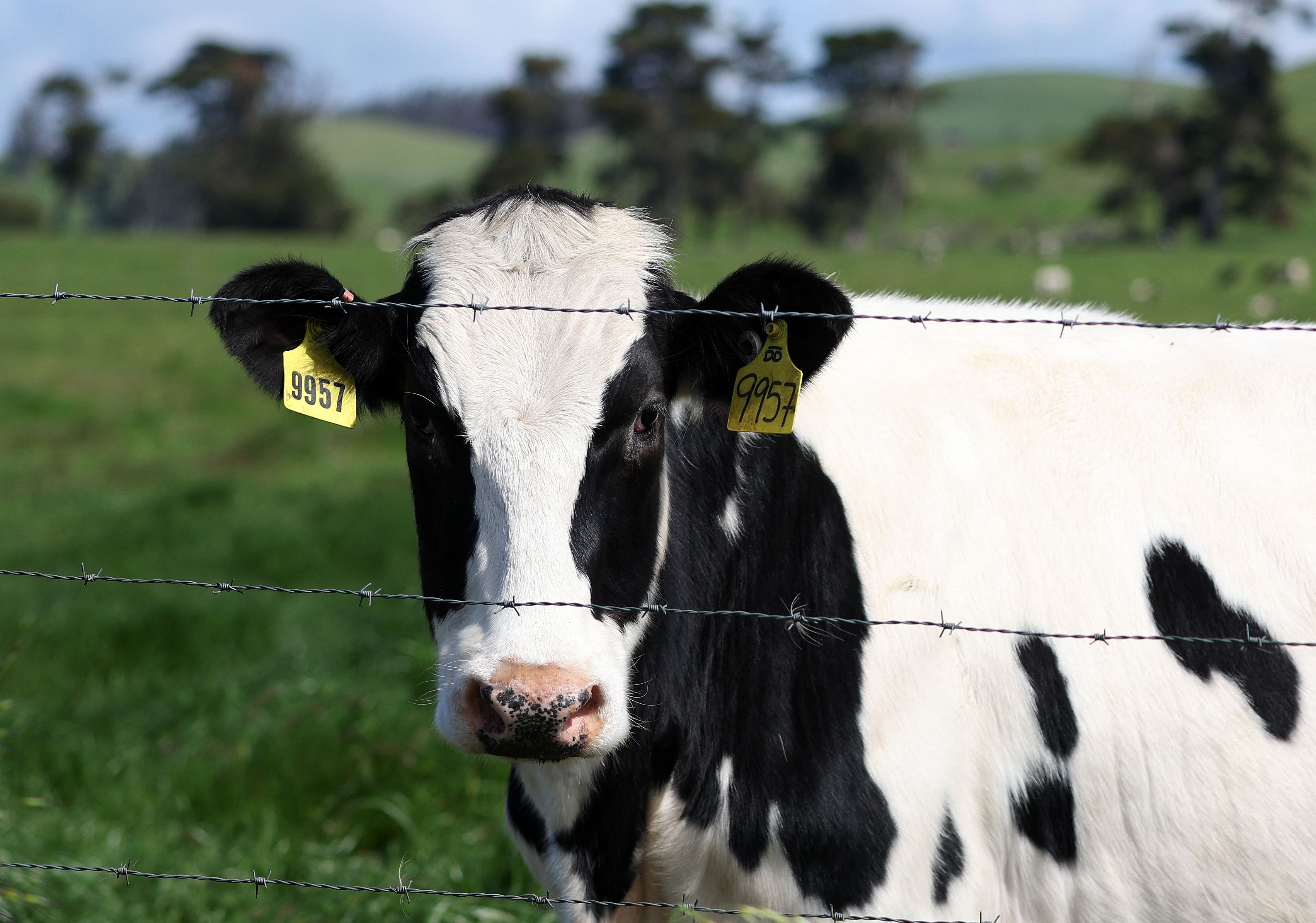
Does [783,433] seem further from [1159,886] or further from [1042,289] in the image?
[1042,289]

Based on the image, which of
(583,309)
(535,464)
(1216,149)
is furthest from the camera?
(1216,149)

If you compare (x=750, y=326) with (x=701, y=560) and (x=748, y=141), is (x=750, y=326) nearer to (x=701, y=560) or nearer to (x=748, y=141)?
(x=701, y=560)

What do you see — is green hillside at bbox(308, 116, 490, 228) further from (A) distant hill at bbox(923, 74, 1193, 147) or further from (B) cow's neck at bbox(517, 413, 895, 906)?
(B) cow's neck at bbox(517, 413, 895, 906)

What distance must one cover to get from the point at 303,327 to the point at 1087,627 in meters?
2.07

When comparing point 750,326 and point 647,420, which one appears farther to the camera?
point 750,326

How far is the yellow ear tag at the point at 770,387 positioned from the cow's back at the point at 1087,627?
255 millimetres

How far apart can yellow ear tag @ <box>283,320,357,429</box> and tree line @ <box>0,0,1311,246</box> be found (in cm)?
5712

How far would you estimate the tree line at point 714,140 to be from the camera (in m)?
58.0

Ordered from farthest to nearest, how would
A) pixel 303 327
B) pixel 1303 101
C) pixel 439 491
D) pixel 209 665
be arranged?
pixel 1303 101, pixel 209 665, pixel 303 327, pixel 439 491

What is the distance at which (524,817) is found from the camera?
317 centimetres

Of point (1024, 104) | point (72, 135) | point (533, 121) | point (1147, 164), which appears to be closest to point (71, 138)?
point (72, 135)

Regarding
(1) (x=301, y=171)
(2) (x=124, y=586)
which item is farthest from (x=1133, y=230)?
(2) (x=124, y=586)

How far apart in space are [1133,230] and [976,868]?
60.1 metres

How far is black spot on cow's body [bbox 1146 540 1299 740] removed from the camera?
2857 mm
